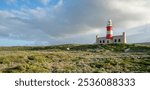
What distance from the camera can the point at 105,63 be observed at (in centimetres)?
2947

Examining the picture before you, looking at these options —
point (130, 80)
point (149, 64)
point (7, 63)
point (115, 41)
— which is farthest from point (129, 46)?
point (130, 80)

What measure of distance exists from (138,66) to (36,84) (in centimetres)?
1318

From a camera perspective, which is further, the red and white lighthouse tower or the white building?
the red and white lighthouse tower

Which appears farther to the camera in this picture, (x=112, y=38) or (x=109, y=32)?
(x=112, y=38)

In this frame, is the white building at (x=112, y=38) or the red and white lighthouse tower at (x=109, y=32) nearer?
the white building at (x=112, y=38)

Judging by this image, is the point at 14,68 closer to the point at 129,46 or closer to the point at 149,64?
the point at 149,64

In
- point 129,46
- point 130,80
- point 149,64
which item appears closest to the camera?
point 130,80

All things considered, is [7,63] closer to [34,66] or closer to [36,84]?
[34,66]

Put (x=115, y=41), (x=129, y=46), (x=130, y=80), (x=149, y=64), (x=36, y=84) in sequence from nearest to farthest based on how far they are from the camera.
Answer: (x=36, y=84), (x=130, y=80), (x=149, y=64), (x=129, y=46), (x=115, y=41)

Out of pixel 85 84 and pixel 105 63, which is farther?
pixel 105 63

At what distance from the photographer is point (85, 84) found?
18.2 m

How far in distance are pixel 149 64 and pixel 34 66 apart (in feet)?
34.2

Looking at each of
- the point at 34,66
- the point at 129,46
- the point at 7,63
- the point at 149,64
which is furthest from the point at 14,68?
the point at 129,46

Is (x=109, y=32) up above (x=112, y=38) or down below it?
above
